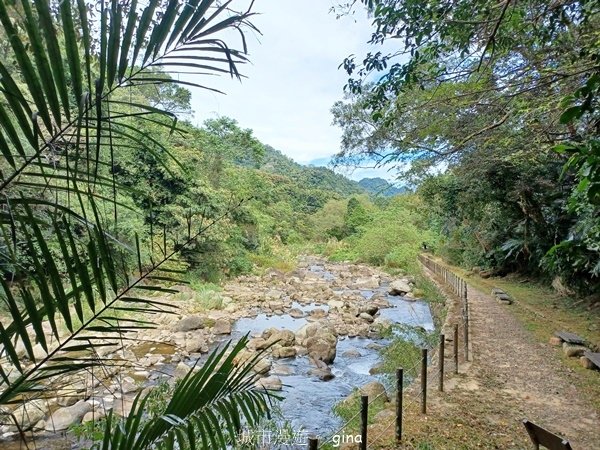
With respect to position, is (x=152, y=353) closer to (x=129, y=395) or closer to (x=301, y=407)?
(x=129, y=395)

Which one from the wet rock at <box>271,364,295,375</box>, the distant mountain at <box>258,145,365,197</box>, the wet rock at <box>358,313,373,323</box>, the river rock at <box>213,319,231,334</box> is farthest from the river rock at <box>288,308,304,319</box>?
the distant mountain at <box>258,145,365,197</box>

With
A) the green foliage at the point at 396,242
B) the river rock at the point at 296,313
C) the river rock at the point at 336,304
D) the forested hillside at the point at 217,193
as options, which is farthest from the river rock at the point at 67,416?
the green foliage at the point at 396,242

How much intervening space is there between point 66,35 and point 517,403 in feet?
14.7

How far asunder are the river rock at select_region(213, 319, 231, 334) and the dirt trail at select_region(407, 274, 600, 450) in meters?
5.06

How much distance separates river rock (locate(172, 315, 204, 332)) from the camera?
8.52m

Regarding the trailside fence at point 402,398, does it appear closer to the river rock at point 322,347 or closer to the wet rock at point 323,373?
the wet rock at point 323,373

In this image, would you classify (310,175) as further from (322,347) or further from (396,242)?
(322,347)

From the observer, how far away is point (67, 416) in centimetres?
432

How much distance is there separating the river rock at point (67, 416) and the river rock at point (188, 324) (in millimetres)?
3889

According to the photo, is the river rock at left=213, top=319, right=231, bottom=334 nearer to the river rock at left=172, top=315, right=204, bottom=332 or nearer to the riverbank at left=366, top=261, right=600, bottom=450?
the river rock at left=172, top=315, right=204, bottom=332

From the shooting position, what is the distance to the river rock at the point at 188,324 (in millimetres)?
8523

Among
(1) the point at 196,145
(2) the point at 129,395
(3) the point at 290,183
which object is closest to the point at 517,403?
(2) the point at 129,395

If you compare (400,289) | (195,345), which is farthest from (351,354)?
(400,289)

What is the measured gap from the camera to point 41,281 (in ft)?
2.71
